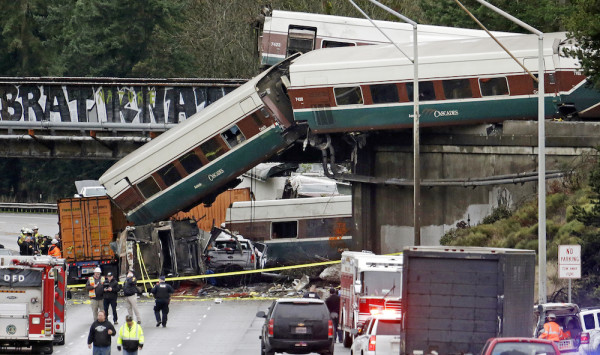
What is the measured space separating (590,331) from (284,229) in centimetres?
2421

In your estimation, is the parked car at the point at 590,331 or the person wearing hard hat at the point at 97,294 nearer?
the parked car at the point at 590,331

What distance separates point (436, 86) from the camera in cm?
4081

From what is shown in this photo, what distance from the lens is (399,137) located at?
4472 cm

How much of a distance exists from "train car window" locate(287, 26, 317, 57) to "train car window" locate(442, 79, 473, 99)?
734cm

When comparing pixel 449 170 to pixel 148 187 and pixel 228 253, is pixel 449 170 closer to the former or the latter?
pixel 228 253

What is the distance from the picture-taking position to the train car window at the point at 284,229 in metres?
48.6

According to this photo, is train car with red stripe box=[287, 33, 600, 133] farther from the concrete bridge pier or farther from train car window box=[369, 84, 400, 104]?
the concrete bridge pier

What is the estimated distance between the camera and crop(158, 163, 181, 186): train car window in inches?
1681

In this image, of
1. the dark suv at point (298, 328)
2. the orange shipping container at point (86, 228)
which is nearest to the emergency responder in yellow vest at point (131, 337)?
the dark suv at point (298, 328)

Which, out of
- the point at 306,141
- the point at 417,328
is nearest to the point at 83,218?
the point at 306,141

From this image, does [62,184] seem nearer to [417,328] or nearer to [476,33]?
[476,33]

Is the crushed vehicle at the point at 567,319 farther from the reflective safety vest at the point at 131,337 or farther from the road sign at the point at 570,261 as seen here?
the reflective safety vest at the point at 131,337

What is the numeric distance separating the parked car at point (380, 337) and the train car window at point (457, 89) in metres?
16.4

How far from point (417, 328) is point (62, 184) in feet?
221
